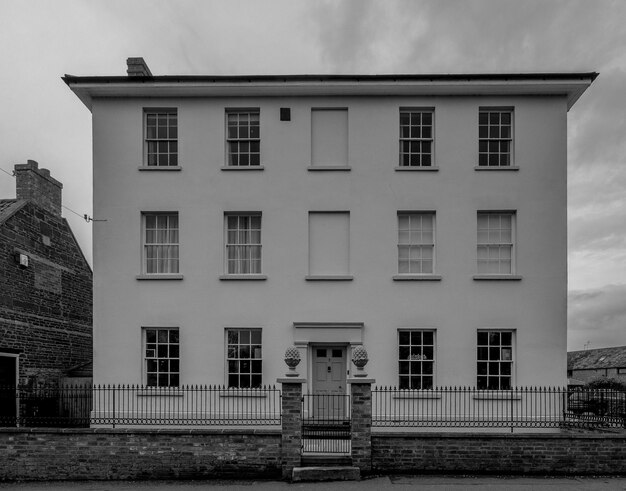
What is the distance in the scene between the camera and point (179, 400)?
1463cm

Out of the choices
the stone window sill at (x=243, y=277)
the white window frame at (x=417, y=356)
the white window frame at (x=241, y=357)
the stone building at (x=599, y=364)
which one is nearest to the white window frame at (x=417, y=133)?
the white window frame at (x=417, y=356)

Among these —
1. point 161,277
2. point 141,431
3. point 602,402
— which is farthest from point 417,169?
point 141,431

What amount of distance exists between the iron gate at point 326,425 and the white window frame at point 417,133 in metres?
7.54

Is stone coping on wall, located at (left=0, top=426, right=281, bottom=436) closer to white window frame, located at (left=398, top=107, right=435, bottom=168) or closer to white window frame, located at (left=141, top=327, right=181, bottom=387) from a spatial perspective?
white window frame, located at (left=141, top=327, right=181, bottom=387)

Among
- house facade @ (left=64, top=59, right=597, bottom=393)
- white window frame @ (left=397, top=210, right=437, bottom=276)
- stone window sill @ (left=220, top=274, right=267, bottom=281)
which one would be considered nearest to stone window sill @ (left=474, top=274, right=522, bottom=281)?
house facade @ (left=64, top=59, right=597, bottom=393)

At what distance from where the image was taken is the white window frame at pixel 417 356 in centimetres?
1484

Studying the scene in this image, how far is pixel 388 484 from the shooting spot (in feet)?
33.6

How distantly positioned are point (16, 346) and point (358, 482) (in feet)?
39.6

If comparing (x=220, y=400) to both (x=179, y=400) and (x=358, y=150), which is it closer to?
(x=179, y=400)

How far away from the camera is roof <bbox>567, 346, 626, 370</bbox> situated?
40.3 m

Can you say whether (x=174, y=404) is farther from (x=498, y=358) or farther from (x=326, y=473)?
(x=498, y=358)

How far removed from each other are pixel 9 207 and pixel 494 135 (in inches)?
637

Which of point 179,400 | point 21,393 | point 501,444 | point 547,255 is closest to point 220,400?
point 179,400

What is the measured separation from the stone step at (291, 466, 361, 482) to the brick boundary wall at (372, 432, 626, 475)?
600 mm
